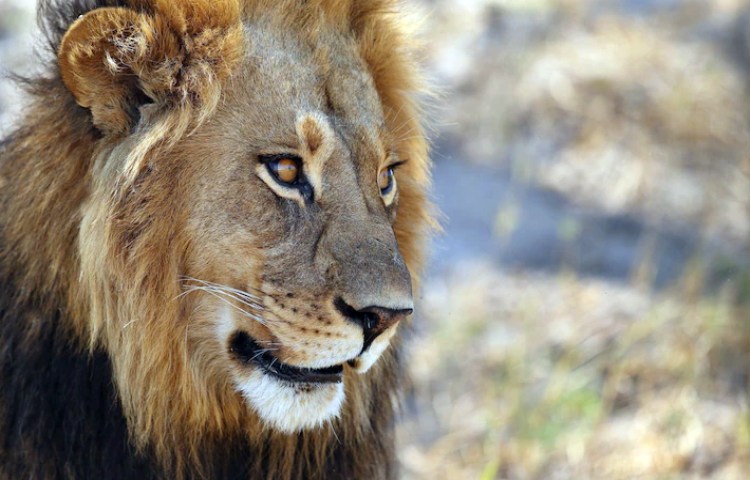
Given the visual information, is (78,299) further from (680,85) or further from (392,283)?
(680,85)

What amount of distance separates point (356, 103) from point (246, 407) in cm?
84

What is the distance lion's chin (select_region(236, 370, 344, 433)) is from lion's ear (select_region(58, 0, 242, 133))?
2.31ft

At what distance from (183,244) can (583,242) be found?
15.3 ft

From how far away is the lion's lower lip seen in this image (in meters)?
2.46

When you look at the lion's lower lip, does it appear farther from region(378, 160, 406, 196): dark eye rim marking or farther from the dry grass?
the dry grass

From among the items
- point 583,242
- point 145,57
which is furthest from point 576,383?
point 145,57

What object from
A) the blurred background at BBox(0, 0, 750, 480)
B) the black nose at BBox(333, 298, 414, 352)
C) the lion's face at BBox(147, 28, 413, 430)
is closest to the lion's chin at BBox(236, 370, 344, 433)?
the lion's face at BBox(147, 28, 413, 430)

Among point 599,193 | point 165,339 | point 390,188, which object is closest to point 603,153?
point 599,193

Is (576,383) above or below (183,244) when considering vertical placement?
below

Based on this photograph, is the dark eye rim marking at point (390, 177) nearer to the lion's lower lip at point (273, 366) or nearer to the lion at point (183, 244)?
the lion at point (183, 244)

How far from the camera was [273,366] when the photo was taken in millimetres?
2471

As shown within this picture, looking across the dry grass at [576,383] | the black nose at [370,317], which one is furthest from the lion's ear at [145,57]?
the dry grass at [576,383]

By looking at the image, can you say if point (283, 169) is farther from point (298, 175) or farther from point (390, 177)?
point (390, 177)

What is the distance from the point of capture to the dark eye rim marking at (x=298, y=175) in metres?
2.49
